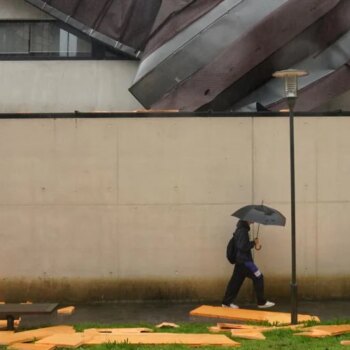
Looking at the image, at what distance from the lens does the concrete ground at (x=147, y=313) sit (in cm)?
1109

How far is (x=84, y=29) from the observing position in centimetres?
1630

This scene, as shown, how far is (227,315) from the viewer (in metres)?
11.1

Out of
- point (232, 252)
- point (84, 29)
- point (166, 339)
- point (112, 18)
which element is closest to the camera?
point (166, 339)

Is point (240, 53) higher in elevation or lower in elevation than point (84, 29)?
lower

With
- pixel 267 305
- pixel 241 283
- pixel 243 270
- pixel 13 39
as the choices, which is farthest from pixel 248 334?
pixel 13 39

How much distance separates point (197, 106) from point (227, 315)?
5.45 metres

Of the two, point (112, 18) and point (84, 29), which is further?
point (84, 29)

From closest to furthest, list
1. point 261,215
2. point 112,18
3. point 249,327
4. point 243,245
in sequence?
point 249,327 → point 261,215 → point 243,245 → point 112,18

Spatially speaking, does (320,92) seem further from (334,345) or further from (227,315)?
(334,345)

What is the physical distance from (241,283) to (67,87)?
7380mm

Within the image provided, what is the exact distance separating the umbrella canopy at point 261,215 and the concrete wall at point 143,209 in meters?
1.25

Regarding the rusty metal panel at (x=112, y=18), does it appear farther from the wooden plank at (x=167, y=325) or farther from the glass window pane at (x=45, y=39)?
the wooden plank at (x=167, y=325)

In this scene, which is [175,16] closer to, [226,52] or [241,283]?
[226,52]

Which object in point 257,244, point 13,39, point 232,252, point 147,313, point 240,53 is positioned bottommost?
point 147,313
